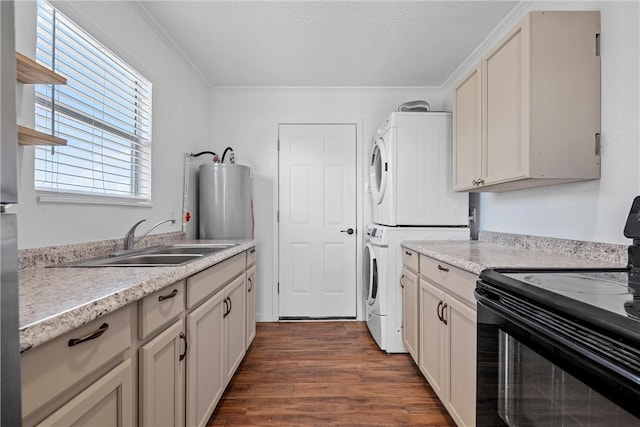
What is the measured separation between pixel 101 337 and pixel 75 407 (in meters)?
0.15

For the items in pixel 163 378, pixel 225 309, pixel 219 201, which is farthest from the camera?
pixel 219 201

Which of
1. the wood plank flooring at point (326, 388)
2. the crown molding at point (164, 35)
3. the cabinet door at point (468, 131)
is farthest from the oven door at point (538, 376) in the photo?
the crown molding at point (164, 35)

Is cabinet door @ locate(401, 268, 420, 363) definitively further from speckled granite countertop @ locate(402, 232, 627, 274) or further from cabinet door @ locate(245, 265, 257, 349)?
cabinet door @ locate(245, 265, 257, 349)

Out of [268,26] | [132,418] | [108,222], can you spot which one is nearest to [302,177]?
[268,26]

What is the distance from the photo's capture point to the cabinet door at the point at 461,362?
53.0 inches

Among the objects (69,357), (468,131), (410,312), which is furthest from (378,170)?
(69,357)

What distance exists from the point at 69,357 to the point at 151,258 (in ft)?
3.57

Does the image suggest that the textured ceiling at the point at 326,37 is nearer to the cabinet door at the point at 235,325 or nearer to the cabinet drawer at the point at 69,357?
the cabinet door at the point at 235,325

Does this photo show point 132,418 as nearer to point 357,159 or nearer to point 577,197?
point 577,197

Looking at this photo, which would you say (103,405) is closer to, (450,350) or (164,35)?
(450,350)

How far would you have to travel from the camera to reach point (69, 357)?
686 millimetres

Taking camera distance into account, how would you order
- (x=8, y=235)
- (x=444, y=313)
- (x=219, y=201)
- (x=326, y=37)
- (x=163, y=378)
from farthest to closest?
(x=219, y=201)
(x=326, y=37)
(x=444, y=313)
(x=163, y=378)
(x=8, y=235)

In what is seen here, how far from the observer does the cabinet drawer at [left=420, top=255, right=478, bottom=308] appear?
1.36 metres

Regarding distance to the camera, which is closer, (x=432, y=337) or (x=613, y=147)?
(x=613, y=147)
